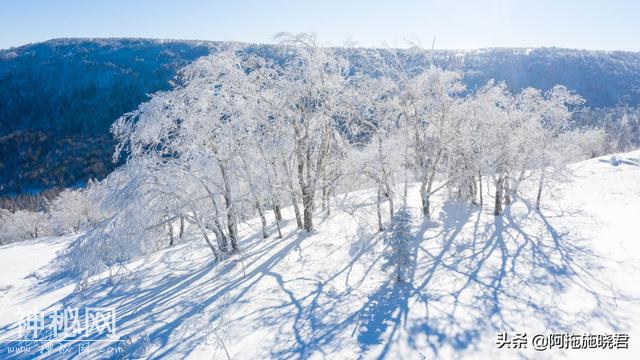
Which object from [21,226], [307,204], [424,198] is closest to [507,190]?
[424,198]

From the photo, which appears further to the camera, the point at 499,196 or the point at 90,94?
the point at 90,94

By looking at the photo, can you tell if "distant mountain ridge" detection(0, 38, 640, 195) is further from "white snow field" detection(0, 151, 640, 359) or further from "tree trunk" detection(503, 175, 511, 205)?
"white snow field" detection(0, 151, 640, 359)

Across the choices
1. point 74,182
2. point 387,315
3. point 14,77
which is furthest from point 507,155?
point 14,77

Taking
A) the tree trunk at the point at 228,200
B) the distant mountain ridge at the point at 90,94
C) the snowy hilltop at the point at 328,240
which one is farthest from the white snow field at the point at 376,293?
the distant mountain ridge at the point at 90,94

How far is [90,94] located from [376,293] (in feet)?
657

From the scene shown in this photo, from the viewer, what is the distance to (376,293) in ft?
38.9

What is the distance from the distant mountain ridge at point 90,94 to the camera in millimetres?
126500

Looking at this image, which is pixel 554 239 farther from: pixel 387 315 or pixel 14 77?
pixel 14 77

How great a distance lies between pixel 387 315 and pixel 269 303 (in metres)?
3.99

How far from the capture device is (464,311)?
34.1ft

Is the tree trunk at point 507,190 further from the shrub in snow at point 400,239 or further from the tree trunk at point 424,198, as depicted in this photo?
the shrub in snow at point 400,239

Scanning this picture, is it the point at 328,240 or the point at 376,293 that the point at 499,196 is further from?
the point at 376,293

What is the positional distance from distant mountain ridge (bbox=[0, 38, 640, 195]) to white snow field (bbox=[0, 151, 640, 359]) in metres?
118

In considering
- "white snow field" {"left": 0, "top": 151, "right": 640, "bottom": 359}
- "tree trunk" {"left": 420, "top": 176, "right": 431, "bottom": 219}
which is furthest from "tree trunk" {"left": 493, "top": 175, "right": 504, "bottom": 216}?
"tree trunk" {"left": 420, "top": 176, "right": 431, "bottom": 219}
